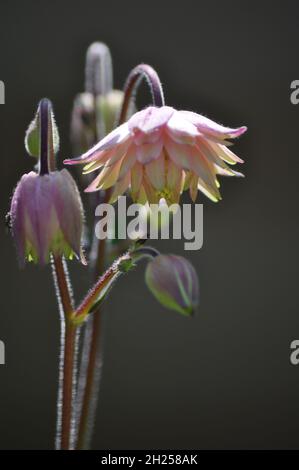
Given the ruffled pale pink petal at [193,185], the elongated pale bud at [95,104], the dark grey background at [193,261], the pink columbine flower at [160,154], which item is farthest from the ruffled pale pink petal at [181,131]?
the dark grey background at [193,261]

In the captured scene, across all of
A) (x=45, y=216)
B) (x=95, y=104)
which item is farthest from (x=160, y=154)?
(x=95, y=104)

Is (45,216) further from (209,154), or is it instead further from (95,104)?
(95,104)

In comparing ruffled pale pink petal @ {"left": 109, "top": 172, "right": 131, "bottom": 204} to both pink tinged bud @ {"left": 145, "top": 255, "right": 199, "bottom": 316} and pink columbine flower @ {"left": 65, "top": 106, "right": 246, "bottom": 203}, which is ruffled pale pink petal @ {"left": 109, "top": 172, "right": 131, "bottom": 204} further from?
pink tinged bud @ {"left": 145, "top": 255, "right": 199, "bottom": 316}

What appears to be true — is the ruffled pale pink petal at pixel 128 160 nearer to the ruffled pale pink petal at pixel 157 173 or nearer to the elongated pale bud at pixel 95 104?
the ruffled pale pink petal at pixel 157 173

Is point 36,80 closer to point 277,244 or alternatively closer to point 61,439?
point 277,244

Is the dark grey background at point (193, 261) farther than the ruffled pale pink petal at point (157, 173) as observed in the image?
Yes
